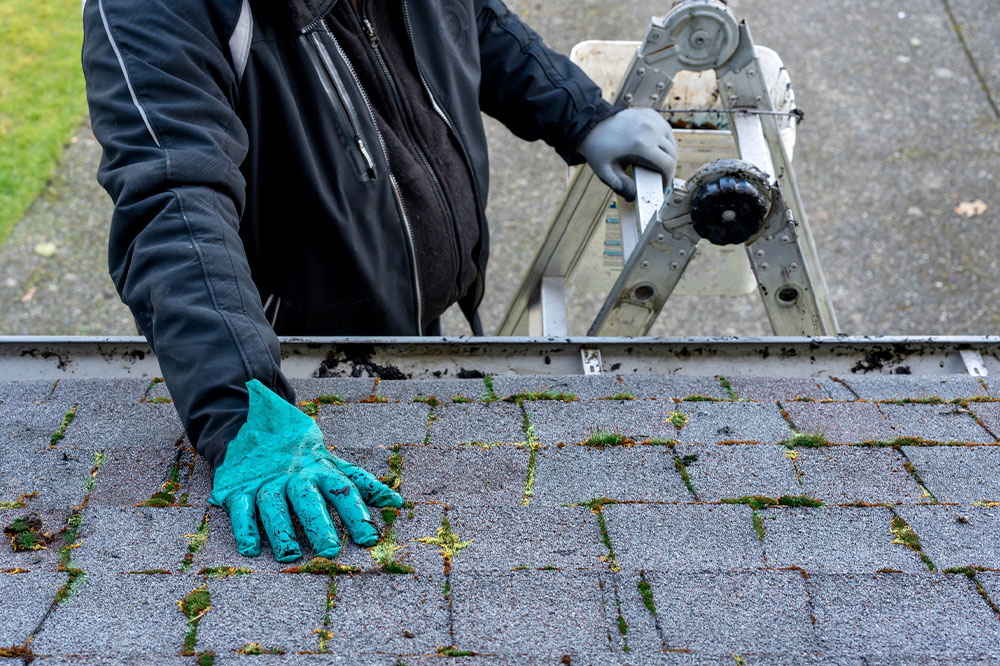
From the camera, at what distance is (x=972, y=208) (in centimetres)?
553

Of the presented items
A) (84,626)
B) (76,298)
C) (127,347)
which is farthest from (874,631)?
(76,298)

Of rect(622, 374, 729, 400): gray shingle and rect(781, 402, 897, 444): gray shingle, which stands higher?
rect(622, 374, 729, 400): gray shingle

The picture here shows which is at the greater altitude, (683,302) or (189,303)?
(683,302)

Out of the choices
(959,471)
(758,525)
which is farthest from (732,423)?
(959,471)

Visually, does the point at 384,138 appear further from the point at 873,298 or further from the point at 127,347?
the point at 873,298

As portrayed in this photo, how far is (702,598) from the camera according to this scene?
1449 millimetres

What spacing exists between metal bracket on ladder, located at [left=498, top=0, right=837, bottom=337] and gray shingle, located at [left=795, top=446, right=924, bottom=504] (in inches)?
22.5

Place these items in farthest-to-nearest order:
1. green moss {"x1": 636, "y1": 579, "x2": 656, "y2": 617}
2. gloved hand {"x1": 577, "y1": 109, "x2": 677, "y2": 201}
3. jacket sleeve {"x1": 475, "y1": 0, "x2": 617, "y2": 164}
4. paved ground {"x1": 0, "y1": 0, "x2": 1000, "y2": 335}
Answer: paved ground {"x1": 0, "y1": 0, "x2": 1000, "y2": 335}
jacket sleeve {"x1": 475, "y1": 0, "x2": 617, "y2": 164}
gloved hand {"x1": 577, "y1": 109, "x2": 677, "y2": 201}
green moss {"x1": 636, "y1": 579, "x2": 656, "y2": 617}

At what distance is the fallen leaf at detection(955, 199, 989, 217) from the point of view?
550cm

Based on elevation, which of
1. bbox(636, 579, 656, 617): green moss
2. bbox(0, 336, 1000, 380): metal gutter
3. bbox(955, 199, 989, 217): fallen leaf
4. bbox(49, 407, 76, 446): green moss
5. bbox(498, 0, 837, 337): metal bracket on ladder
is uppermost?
bbox(955, 199, 989, 217): fallen leaf

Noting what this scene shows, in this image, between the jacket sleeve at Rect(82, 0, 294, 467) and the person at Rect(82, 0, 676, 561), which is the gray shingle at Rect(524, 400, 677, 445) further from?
the jacket sleeve at Rect(82, 0, 294, 467)

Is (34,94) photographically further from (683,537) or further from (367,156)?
(683,537)

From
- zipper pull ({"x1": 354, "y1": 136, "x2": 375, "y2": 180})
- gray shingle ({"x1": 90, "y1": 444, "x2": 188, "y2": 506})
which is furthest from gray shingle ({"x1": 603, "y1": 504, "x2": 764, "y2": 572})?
zipper pull ({"x1": 354, "y1": 136, "x2": 375, "y2": 180})

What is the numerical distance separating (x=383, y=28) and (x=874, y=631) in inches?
69.3
